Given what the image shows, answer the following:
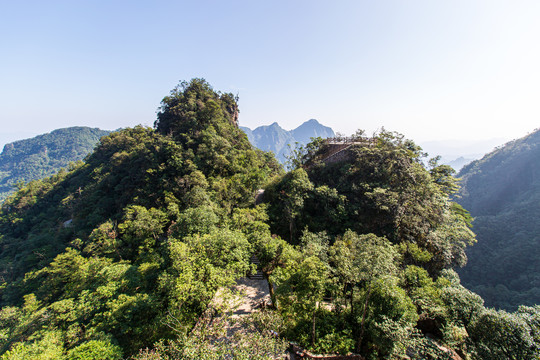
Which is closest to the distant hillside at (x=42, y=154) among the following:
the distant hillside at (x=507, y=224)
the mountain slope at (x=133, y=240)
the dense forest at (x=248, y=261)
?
the mountain slope at (x=133, y=240)

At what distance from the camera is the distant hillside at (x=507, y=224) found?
162 ft

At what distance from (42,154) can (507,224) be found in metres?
267

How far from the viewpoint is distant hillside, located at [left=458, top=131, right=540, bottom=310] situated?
1945 inches

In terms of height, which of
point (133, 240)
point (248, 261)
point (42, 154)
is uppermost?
point (42, 154)

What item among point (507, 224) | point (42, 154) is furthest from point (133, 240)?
point (42, 154)

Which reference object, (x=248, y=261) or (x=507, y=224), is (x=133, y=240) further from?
(x=507, y=224)

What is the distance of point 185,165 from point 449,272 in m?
31.9

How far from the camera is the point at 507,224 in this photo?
63.4m

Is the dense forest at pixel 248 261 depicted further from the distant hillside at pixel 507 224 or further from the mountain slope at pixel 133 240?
the distant hillside at pixel 507 224

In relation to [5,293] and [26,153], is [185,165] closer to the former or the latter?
[5,293]

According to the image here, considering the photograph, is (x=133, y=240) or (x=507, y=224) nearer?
(x=133, y=240)

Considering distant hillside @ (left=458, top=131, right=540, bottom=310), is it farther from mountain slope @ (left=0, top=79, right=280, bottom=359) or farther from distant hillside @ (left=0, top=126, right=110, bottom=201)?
distant hillside @ (left=0, top=126, right=110, bottom=201)

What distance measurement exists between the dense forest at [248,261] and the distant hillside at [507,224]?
159ft

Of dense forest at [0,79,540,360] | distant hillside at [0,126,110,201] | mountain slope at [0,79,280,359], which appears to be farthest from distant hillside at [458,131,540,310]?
distant hillside at [0,126,110,201]
